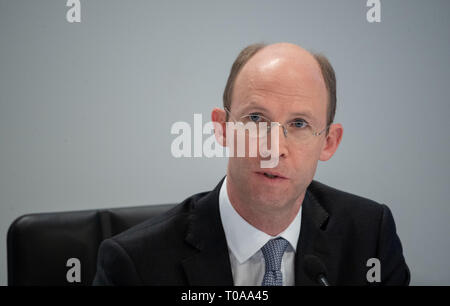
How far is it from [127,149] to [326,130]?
48.0 inches

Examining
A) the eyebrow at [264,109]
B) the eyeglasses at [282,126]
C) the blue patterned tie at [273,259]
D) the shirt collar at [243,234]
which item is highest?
the eyebrow at [264,109]

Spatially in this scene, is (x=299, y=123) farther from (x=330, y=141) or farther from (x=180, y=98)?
(x=180, y=98)

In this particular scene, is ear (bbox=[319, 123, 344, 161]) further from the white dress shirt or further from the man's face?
the white dress shirt

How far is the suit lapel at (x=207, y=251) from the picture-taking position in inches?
44.3

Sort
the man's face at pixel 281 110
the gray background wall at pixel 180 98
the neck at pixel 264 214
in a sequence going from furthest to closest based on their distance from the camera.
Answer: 1. the gray background wall at pixel 180 98
2. the neck at pixel 264 214
3. the man's face at pixel 281 110

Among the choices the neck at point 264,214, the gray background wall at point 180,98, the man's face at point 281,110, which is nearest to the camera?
the man's face at point 281,110

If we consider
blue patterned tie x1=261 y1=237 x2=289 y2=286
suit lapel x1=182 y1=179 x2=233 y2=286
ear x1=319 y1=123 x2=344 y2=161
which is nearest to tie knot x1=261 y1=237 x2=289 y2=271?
blue patterned tie x1=261 y1=237 x2=289 y2=286

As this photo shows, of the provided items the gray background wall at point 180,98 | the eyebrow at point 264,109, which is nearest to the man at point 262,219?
the eyebrow at point 264,109

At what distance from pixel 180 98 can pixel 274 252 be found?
1232 mm

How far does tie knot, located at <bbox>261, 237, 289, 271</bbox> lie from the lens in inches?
46.0

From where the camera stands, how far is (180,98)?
2.21 meters

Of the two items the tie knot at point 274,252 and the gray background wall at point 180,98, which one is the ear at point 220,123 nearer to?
the tie knot at point 274,252

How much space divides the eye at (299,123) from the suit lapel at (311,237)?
1.02 ft

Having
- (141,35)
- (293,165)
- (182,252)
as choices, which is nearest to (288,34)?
(141,35)
